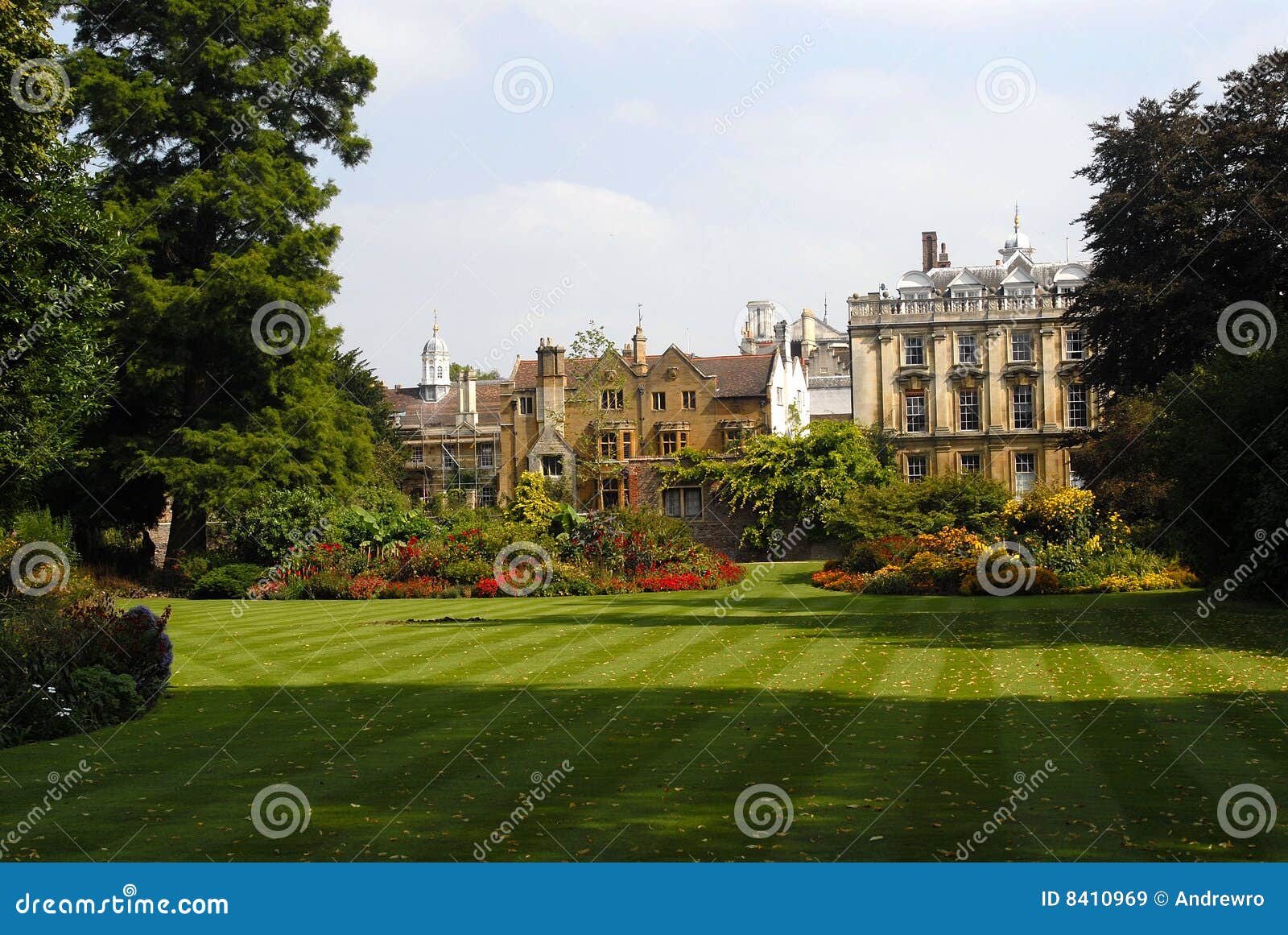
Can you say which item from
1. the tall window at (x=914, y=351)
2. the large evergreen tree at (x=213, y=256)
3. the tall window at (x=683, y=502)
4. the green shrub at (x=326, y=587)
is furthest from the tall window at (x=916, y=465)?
the green shrub at (x=326, y=587)

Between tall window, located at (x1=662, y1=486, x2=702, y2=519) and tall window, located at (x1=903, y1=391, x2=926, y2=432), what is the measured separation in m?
16.5

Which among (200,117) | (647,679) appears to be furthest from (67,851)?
(200,117)

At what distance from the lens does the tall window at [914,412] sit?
6600cm

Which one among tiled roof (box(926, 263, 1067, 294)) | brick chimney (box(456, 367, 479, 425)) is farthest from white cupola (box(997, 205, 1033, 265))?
brick chimney (box(456, 367, 479, 425))

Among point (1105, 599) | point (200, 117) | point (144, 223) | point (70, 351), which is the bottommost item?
point (1105, 599)

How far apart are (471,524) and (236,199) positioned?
466 inches

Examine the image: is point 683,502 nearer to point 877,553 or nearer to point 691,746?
point 877,553

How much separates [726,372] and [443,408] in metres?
26.0

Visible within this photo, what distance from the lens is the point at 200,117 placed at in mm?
34094

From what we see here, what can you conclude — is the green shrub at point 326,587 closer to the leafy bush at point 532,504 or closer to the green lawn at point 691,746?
the leafy bush at point 532,504

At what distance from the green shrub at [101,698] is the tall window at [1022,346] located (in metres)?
59.2

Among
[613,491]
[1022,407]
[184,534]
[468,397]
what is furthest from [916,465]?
[184,534]

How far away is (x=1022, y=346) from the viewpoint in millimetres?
65312

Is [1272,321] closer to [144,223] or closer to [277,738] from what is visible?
[277,738]
